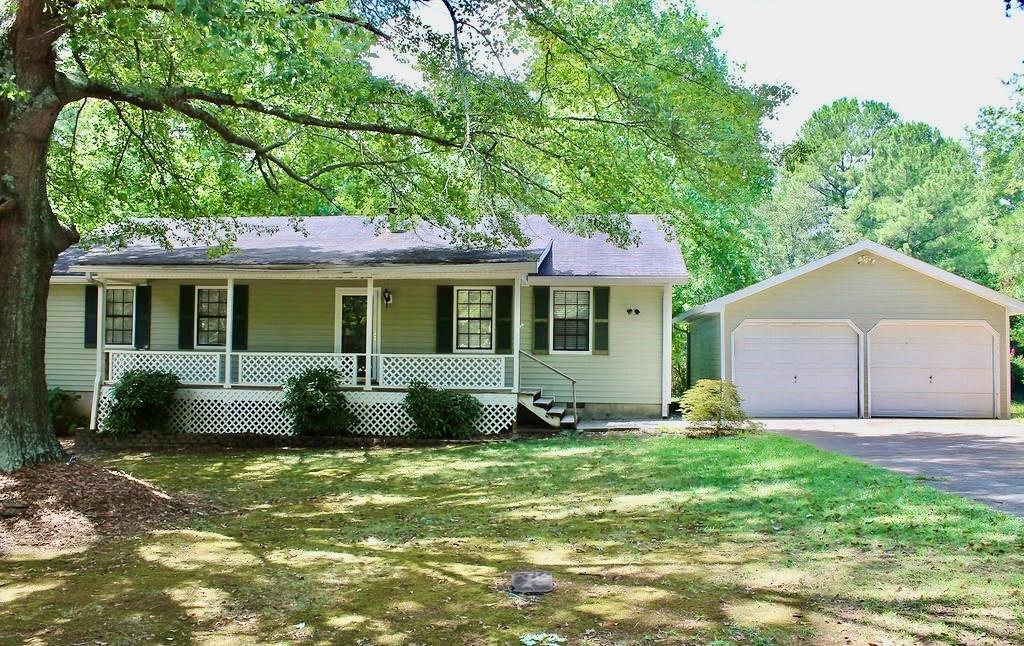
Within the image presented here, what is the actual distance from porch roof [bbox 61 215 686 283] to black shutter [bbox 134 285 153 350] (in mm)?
1083

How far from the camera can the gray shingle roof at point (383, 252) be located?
47.6 feet

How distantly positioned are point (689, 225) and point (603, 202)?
2.53 m

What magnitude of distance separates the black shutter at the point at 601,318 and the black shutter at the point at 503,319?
73.6 inches

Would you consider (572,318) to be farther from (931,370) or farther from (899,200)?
(899,200)

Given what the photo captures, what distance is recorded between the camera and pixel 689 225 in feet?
51.4

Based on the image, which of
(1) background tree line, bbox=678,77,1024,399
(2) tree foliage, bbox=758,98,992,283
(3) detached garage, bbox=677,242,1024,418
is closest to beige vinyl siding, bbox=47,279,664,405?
(3) detached garage, bbox=677,242,1024,418

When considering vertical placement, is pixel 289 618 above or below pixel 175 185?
below

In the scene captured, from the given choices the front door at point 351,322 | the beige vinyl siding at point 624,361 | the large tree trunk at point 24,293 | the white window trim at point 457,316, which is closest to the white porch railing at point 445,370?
the white window trim at point 457,316

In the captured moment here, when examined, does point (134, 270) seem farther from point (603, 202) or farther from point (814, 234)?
point (814, 234)

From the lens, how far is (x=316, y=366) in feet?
49.1

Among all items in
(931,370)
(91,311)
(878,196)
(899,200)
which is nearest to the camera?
(931,370)

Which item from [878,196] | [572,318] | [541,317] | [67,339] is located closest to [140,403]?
[67,339]

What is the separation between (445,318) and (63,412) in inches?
350

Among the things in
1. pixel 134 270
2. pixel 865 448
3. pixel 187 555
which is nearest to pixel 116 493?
pixel 187 555
